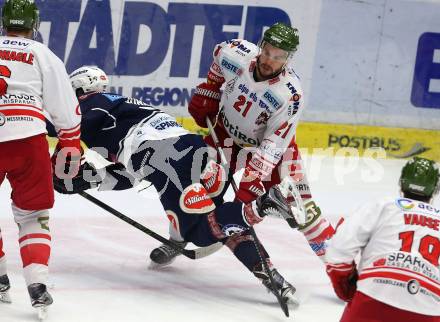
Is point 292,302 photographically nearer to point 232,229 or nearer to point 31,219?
point 232,229

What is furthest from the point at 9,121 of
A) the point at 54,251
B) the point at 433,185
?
the point at 433,185

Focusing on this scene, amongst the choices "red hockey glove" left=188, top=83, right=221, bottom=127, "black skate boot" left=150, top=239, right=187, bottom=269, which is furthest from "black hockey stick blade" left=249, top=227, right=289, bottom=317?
"red hockey glove" left=188, top=83, right=221, bottom=127

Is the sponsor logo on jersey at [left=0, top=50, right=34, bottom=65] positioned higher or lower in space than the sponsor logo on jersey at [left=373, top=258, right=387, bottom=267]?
higher

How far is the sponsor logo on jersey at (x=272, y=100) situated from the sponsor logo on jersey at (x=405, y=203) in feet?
4.96

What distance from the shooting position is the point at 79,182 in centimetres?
454

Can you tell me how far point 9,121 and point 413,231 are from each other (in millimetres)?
1541

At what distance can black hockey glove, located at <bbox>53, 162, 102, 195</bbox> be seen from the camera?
175 inches

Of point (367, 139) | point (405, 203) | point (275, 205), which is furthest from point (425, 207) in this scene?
point (367, 139)

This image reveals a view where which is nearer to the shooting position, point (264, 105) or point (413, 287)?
point (413, 287)

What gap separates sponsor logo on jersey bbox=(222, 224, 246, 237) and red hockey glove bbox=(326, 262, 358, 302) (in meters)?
1.06

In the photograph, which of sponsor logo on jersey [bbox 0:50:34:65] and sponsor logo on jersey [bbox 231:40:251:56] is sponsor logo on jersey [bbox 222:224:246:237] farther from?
sponsor logo on jersey [bbox 0:50:34:65]

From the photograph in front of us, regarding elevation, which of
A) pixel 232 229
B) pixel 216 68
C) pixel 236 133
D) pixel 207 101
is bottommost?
pixel 232 229

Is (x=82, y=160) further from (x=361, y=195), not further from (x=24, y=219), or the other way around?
(x=361, y=195)

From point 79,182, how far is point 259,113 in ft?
2.78
